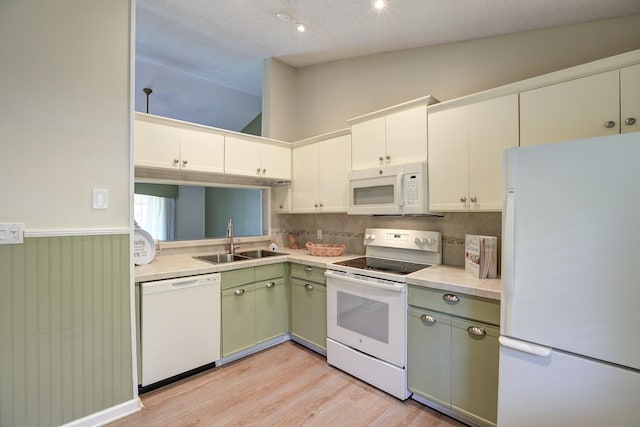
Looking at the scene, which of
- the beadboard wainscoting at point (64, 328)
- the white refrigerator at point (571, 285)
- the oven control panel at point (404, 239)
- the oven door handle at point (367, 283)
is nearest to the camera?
the white refrigerator at point (571, 285)

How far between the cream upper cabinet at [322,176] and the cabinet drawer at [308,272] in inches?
24.8

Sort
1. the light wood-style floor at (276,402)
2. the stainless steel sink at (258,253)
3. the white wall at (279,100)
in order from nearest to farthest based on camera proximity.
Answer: the light wood-style floor at (276,402), the stainless steel sink at (258,253), the white wall at (279,100)

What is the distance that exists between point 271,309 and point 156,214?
1497 mm

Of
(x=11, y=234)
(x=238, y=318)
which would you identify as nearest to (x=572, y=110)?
(x=238, y=318)

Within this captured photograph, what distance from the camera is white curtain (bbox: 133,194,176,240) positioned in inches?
112

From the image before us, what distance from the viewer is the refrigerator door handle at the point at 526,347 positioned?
1.37 meters

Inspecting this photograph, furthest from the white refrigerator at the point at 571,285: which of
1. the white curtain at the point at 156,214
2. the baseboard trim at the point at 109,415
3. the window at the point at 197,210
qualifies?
the white curtain at the point at 156,214

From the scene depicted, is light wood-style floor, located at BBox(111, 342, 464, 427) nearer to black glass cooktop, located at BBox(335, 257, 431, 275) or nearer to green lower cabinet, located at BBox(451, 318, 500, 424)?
green lower cabinet, located at BBox(451, 318, 500, 424)

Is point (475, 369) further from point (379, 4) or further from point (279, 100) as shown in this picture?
point (279, 100)

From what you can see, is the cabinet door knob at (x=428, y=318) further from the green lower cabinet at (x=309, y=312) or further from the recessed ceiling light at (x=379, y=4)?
the recessed ceiling light at (x=379, y=4)

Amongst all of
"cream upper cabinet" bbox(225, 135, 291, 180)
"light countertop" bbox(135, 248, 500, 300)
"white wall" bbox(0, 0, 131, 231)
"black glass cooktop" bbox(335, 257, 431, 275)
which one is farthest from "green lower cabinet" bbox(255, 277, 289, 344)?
"white wall" bbox(0, 0, 131, 231)

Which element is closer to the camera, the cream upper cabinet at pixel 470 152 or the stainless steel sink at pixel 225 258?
the cream upper cabinet at pixel 470 152

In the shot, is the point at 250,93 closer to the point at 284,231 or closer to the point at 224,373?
the point at 284,231

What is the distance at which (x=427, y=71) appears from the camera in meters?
2.64
